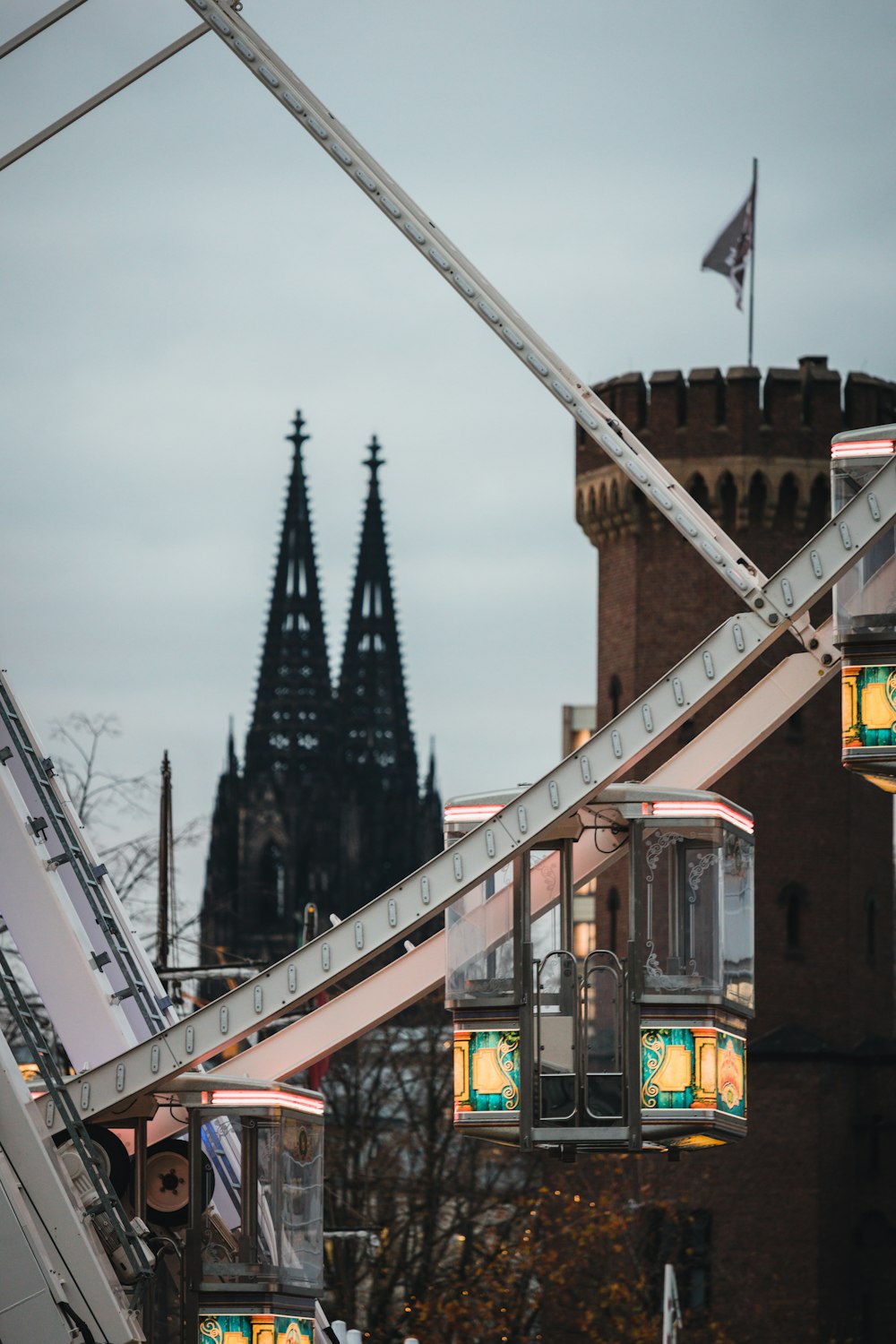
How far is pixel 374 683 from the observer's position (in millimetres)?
140750

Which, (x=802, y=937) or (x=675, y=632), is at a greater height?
(x=675, y=632)

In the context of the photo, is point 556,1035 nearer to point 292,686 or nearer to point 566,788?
point 566,788

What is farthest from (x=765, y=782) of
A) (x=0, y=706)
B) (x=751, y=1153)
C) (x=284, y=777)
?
(x=284, y=777)

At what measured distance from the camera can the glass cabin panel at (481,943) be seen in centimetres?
1803

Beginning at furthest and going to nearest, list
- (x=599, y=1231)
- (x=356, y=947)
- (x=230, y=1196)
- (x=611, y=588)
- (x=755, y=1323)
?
(x=611, y=588) < (x=755, y=1323) < (x=599, y=1231) < (x=230, y=1196) < (x=356, y=947)

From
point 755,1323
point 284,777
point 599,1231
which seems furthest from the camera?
point 284,777

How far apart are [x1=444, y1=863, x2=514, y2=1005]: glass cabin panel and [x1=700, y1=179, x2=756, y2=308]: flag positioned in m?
44.5

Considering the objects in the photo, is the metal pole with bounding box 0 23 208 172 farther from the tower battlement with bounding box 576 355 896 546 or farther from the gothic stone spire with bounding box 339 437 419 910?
the gothic stone spire with bounding box 339 437 419 910

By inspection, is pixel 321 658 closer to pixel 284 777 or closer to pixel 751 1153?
pixel 284 777

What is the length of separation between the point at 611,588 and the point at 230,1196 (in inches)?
1712

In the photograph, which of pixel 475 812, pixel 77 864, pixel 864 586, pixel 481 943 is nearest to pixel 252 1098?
pixel 481 943

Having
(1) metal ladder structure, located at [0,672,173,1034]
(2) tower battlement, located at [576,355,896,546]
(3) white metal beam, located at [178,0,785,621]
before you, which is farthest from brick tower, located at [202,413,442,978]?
(3) white metal beam, located at [178,0,785,621]

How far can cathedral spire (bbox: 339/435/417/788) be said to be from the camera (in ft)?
456

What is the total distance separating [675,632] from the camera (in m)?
60.8
